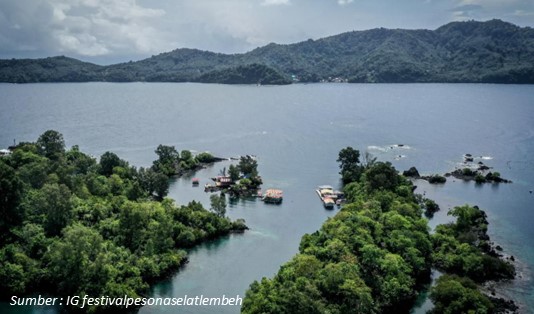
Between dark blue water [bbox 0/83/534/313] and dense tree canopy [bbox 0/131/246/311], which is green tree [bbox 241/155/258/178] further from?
dense tree canopy [bbox 0/131/246/311]

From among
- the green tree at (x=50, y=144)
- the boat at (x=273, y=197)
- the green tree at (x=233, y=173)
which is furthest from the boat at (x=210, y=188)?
the green tree at (x=50, y=144)


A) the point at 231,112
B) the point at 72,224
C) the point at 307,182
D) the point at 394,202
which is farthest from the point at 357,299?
the point at 231,112

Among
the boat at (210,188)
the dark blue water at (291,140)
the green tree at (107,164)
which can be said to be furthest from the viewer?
the green tree at (107,164)

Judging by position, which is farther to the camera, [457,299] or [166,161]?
[166,161]

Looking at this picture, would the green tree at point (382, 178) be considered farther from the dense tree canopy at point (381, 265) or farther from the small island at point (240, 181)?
the small island at point (240, 181)

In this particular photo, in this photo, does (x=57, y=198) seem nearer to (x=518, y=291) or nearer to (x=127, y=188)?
(x=127, y=188)

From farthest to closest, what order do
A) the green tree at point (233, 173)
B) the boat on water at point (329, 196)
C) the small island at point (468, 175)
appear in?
the small island at point (468, 175) → the green tree at point (233, 173) → the boat on water at point (329, 196)

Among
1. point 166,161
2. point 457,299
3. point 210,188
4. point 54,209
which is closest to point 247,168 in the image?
point 210,188

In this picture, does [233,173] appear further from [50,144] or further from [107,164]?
[50,144]
